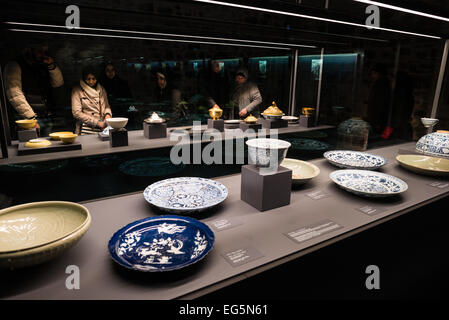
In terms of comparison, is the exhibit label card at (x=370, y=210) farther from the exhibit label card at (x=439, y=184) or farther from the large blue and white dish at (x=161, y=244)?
the large blue and white dish at (x=161, y=244)

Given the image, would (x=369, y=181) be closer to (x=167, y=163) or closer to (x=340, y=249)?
(x=340, y=249)

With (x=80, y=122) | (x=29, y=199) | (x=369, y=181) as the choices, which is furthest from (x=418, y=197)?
(x=80, y=122)

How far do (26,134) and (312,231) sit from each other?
7.99ft

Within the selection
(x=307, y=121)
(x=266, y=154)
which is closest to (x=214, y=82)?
(x=307, y=121)

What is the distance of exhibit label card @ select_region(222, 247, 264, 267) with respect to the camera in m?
0.85

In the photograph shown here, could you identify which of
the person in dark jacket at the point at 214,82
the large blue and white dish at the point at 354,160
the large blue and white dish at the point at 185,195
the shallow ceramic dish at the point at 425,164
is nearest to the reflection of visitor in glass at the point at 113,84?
the person in dark jacket at the point at 214,82

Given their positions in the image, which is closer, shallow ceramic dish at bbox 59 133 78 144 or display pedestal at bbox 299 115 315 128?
shallow ceramic dish at bbox 59 133 78 144

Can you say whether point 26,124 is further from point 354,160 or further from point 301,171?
point 354,160

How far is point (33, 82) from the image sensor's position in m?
3.12

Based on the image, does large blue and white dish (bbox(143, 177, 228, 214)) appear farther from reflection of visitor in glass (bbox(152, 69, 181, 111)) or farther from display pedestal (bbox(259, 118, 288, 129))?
reflection of visitor in glass (bbox(152, 69, 181, 111))

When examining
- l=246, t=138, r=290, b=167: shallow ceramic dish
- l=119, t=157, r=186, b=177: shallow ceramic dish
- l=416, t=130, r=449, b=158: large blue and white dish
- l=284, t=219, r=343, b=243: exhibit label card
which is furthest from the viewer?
l=119, t=157, r=186, b=177: shallow ceramic dish

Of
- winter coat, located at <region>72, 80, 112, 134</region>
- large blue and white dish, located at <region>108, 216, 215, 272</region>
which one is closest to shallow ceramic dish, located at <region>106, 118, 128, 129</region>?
winter coat, located at <region>72, 80, 112, 134</region>

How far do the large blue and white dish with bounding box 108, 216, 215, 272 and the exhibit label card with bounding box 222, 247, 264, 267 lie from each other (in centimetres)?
7
